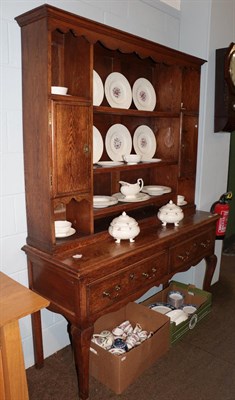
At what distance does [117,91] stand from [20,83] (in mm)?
644

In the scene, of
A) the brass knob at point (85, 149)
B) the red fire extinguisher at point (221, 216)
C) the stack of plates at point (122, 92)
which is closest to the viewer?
the brass knob at point (85, 149)

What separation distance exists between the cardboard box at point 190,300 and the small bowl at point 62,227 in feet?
3.08

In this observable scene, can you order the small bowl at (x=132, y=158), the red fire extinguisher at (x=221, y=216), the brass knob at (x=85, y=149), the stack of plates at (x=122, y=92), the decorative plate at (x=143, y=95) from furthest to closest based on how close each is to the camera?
the red fire extinguisher at (x=221, y=216), the decorative plate at (x=143, y=95), the small bowl at (x=132, y=158), the stack of plates at (x=122, y=92), the brass knob at (x=85, y=149)

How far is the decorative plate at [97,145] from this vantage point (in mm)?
2033

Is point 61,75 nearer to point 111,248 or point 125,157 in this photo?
point 125,157

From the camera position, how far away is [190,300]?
2.62m

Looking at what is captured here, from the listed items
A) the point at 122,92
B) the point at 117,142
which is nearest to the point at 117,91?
the point at 122,92

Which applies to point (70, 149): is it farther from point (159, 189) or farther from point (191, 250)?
point (191, 250)

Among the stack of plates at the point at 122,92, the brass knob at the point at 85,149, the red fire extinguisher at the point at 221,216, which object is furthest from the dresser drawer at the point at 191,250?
the stack of plates at the point at 122,92

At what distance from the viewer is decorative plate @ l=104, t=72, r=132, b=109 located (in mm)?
2086

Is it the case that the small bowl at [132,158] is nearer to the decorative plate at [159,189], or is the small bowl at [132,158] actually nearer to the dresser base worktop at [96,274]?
the decorative plate at [159,189]

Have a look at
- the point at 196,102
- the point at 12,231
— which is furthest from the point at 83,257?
the point at 196,102

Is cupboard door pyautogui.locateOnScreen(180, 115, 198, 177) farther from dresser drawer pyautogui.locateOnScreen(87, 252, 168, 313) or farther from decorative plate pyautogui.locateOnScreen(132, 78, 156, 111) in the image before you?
dresser drawer pyautogui.locateOnScreen(87, 252, 168, 313)

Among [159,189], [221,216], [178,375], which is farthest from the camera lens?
[221,216]
